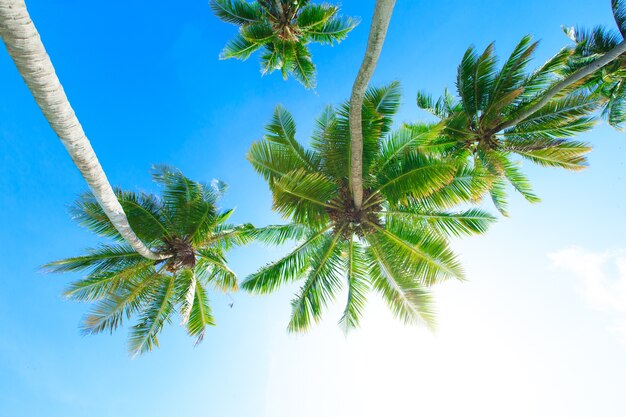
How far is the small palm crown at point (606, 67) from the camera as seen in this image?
12.1 meters

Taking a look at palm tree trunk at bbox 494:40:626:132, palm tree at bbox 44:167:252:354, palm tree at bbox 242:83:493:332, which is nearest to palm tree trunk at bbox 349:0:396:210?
→ palm tree at bbox 242:83:493:332

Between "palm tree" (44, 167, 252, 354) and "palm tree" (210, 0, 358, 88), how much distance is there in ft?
23.6

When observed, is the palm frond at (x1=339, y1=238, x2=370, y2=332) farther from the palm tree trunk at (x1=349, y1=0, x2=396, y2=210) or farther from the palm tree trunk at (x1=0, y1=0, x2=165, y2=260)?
the palm tree trunk at (x1=0, y1=0, x2=165, y2=260)

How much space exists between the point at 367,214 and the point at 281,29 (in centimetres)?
903

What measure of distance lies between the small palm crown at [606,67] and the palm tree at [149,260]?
1194cm

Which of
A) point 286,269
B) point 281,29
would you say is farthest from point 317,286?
point 281,29

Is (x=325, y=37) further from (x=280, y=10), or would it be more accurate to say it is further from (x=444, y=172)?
(x=444, y=172)

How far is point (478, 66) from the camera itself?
1197 centimetres

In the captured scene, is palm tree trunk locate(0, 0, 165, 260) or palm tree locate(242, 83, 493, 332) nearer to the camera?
palm tree trunk locate(0, 0, 165, 260)

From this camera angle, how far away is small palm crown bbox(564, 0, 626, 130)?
1211 centimetres

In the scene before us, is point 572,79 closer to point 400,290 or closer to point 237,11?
point 400,290

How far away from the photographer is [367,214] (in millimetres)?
10844

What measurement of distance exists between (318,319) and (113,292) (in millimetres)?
5768

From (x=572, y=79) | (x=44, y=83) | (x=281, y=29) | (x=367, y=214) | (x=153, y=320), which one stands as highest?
(x=281, y=29)
